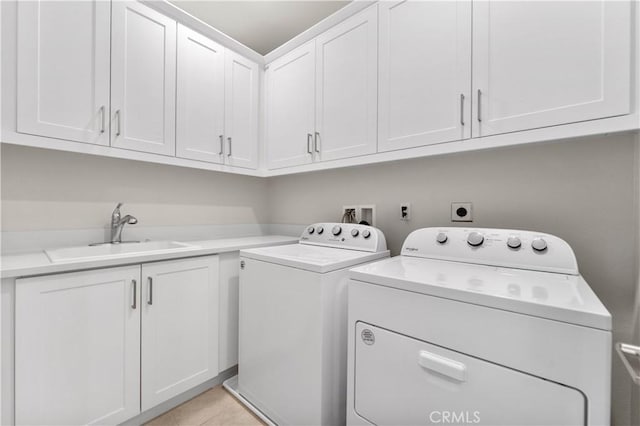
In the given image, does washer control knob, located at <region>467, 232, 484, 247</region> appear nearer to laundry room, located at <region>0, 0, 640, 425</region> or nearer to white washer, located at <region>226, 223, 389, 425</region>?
laundry room, located at <region>0, 0, 640, 425</region>

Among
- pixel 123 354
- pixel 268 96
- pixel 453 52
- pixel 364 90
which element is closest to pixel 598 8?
pixel 453 52

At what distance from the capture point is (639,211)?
43.8 inches

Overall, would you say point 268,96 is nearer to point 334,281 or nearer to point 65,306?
point 334,281

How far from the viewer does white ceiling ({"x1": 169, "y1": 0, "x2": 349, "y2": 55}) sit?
6.44 ft

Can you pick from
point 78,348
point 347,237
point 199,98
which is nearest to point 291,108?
point 199,98

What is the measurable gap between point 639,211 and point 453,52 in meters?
1.02

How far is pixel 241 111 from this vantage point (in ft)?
7.09

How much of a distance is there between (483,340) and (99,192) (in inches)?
84.1

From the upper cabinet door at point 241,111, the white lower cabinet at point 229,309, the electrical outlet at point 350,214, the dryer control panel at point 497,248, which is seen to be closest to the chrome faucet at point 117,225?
the white lower cabinet at point 229,309

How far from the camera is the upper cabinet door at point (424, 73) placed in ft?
4.29

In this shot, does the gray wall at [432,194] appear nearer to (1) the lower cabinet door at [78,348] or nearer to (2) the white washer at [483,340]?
(2) the white washer at [483,340]

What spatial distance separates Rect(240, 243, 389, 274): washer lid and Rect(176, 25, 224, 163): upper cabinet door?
825mm

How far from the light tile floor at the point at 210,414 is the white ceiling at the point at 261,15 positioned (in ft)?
8.63

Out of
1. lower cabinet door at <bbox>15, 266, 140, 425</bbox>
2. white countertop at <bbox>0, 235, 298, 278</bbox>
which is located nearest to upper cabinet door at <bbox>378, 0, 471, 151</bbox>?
white countertop at <bbox>0, 235, 298, 278</bbox>
